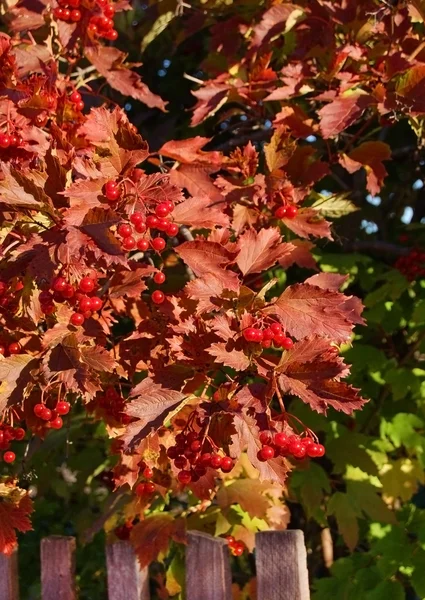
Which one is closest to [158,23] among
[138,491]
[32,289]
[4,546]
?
[32,289]

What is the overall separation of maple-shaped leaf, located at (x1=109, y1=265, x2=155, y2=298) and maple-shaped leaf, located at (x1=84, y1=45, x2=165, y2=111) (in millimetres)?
746

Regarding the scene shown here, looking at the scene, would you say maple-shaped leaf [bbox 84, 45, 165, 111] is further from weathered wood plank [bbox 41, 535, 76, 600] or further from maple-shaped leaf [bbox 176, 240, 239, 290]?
weathered wood plank [bbox 41, 535, 76, 600]

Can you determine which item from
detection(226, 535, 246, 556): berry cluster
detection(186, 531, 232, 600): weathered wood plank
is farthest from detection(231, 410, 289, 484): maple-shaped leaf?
detection(226, 535, 246, 556): berry cluster

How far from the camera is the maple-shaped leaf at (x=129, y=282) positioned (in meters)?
1.83

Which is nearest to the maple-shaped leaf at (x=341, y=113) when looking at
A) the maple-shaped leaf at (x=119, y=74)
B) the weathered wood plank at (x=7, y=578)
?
the maple-shaped leaf at (x=119, y=74)

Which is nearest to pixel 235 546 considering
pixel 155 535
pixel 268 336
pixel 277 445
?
pixel 155 535

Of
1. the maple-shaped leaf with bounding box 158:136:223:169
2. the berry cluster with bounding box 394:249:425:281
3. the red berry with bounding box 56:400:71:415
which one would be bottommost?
the red berry with bounding box 56:400:71:415

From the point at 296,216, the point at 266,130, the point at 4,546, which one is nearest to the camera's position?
the point at 4,546

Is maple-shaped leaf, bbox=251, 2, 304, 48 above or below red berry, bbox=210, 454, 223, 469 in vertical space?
above

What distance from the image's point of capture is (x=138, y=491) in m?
2.05

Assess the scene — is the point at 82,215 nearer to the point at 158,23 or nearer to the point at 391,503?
the point at 158,23

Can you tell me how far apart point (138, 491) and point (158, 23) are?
189cm

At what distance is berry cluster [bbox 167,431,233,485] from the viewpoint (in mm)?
1650

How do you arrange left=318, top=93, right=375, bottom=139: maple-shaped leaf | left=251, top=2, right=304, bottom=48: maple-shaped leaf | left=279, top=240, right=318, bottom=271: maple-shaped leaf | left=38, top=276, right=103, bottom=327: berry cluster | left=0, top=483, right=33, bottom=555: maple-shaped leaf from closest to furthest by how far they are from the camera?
left=38, top=276, right=103, bottom=327: berry cluster → left=0, top=483, right=33, bottom=555: maple-shaped leaf → left=318, top=93, right=375, bottom=139: maple-shaped leaf → left=279, top=240, right=318, bottom=271: maple-shaped leaf → left=251, top=2, right=304, bottom=48: maple-shaped leaf
